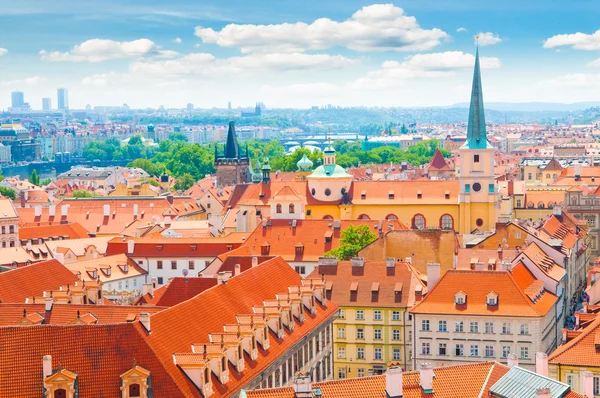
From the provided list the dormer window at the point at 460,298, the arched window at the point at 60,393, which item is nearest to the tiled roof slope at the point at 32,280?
the arched window at the point at 60,393

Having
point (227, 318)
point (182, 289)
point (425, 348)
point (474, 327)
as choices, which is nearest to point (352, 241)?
point (425, 348)

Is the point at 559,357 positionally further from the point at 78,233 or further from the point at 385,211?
the point at 78,233

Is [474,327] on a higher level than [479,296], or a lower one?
lower

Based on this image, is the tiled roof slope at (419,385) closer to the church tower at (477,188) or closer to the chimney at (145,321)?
the chimney at (145,321)

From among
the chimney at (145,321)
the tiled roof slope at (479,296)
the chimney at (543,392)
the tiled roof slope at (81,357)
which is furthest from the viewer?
the tiled roof slope at (479,296)

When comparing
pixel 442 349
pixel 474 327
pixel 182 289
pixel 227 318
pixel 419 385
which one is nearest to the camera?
pixel 419 385

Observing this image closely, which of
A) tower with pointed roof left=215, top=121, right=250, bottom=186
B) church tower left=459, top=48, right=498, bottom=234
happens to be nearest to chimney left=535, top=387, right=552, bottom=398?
church tower left=459, top=48, right=498, bottom=234

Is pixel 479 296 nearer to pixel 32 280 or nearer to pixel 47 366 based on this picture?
pixel 32 280
